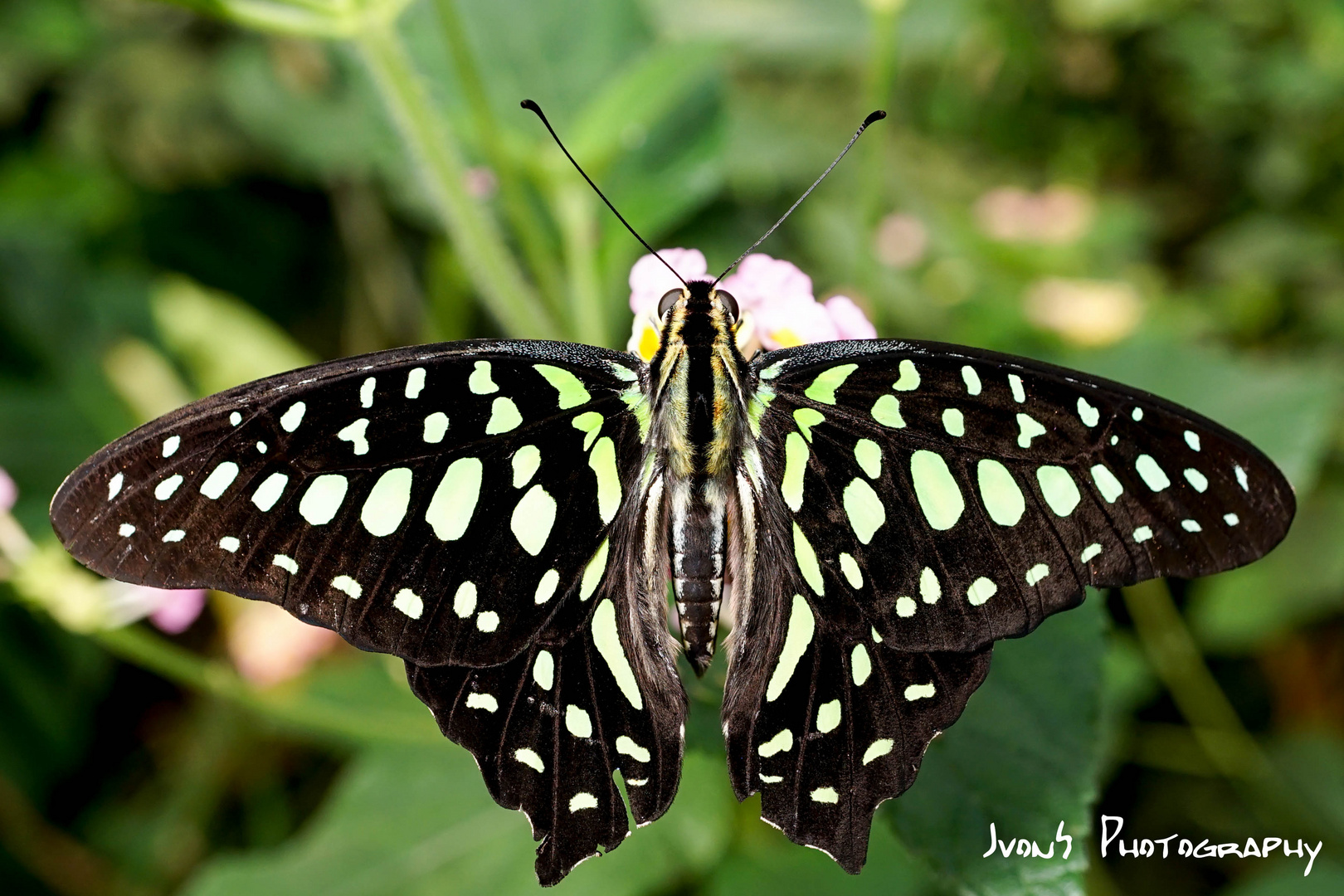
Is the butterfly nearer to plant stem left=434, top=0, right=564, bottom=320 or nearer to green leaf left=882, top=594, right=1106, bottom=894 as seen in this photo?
green leaf left=882, top=594, right=1106, bottom=894

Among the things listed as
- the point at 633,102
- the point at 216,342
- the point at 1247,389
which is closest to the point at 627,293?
the point at 633,102

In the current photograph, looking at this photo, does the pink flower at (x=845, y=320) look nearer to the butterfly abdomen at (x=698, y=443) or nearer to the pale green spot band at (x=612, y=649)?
the butterfly abdomen at (x=698, y=443)

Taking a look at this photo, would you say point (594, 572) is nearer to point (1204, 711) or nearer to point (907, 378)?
point (907, 378)

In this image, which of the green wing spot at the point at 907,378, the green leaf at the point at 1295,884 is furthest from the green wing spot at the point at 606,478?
the green leaf at the point at 1295,884

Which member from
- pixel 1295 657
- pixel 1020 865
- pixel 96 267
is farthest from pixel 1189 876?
pixel 96 267

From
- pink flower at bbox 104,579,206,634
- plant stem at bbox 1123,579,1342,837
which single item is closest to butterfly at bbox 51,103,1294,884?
pink flower at bbox 104,579,206,634

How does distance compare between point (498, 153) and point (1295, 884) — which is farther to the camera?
point (1295, 884)
